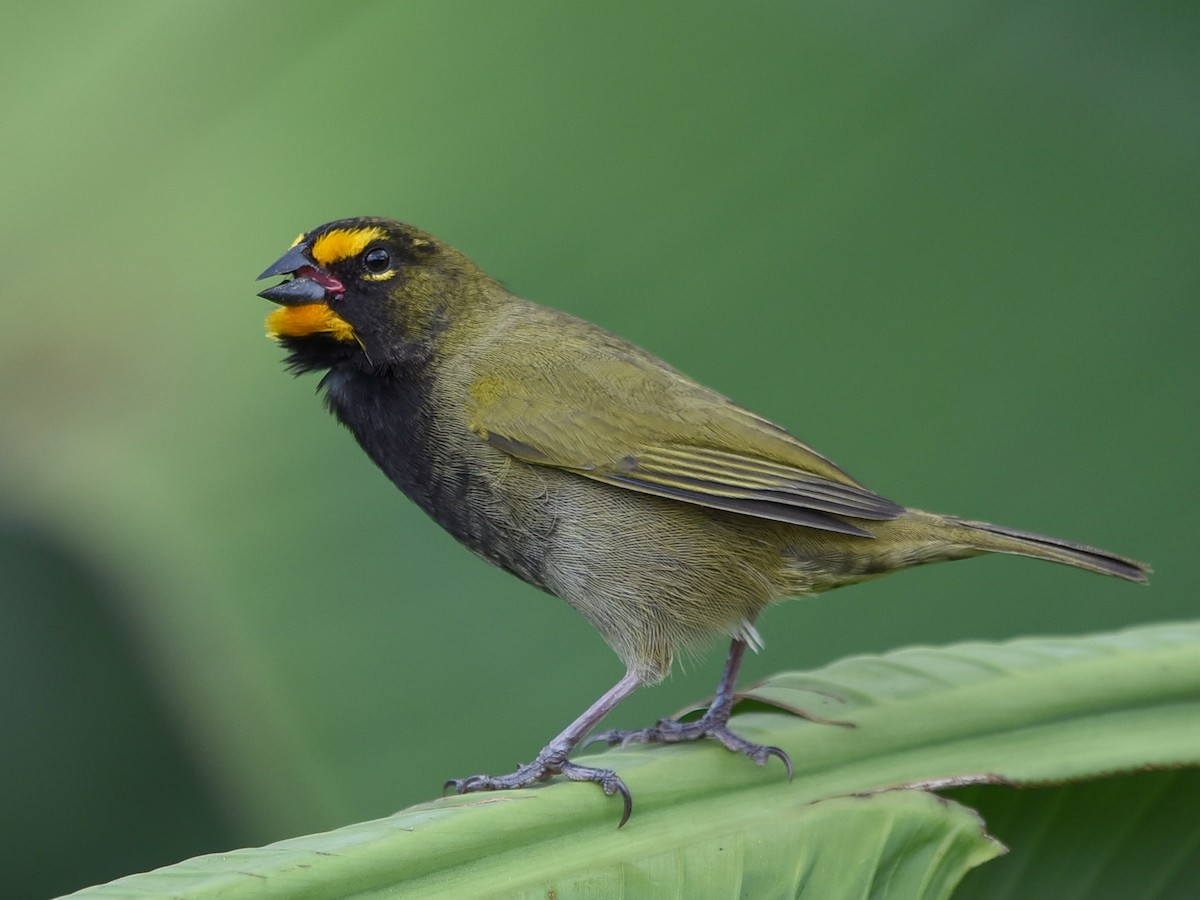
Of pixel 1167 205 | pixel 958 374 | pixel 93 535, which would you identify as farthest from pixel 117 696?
pixel 1167 205

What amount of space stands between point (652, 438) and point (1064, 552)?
836mm

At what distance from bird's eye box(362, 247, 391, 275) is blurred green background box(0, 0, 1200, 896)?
657 mm

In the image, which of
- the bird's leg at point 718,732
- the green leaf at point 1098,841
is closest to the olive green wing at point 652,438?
the bird's leg at point 718,732

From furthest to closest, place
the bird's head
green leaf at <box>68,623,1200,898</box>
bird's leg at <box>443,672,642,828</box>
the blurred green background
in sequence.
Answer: the blurred green background < the bird's head < bird's leg at <box>443,672,642,828</box> < green leaf at <box>68,623,1200,898</box>

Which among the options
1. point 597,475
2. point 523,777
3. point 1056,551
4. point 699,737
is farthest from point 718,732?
point 1056,551

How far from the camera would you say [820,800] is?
2139mm

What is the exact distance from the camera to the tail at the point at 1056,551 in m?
2.53

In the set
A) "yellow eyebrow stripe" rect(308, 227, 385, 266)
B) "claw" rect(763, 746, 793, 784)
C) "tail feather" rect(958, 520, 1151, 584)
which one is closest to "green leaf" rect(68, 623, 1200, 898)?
"claw" rect(763, 746, 793, 784)

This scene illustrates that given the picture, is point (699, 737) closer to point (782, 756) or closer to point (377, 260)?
point (782, 756)

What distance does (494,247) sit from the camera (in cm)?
352

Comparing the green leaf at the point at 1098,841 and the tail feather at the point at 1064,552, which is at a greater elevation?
the tail feather at the point at 1064,552

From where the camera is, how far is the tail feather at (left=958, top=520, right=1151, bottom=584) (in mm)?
2527

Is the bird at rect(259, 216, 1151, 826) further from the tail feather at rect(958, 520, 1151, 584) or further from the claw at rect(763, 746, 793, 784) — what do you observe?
the claw at rect(763, 746, 793, 784)

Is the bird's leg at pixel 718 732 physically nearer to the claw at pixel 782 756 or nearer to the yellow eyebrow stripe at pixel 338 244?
the claw at pixel 782 756
